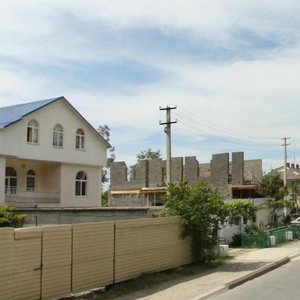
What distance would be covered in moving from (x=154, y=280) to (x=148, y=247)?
114cm

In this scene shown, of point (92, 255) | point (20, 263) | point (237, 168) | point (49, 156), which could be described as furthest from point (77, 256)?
point (237, 168)

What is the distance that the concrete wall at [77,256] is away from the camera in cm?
1037

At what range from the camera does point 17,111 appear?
1476 inches

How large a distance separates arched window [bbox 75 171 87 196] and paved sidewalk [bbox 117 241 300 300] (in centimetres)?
2053

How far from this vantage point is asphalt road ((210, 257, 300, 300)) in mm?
12281

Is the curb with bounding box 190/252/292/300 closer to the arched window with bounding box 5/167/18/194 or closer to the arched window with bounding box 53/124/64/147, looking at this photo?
the arched window with bounding box 5/167/18/194

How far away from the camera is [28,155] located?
36312mm

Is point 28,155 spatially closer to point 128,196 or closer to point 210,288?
point 210,288

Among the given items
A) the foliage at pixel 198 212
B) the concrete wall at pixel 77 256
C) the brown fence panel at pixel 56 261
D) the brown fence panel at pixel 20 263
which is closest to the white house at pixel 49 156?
the foliage at pixel 198 212

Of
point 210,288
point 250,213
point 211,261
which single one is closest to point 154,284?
point 210,288

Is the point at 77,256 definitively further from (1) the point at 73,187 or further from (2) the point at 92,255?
(1) the point at 73,187

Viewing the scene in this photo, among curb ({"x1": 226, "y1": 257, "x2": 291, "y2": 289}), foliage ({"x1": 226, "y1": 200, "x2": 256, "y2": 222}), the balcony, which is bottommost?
curb ({"x1": 226, "y1": 257, "x2": 291, "y2": 289})

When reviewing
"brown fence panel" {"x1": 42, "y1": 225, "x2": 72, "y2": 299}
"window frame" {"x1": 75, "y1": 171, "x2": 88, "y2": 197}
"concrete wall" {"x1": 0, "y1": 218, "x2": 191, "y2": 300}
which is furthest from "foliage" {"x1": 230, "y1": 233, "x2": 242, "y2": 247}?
"brown fence panel" {"x1": 42, "y1": 225, "x2": 72, "y2": 299}

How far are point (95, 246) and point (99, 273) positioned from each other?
657 mm
